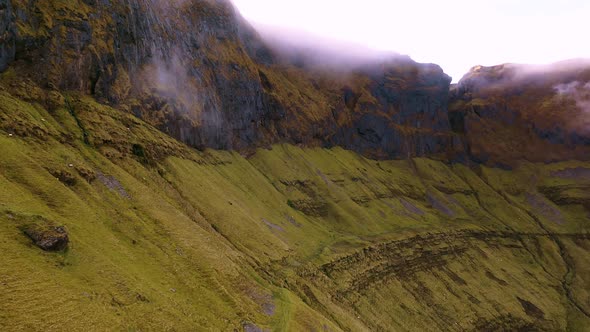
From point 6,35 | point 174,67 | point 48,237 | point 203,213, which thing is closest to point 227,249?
point 203,213

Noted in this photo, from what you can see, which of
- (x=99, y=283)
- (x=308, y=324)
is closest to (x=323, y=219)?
(x=308, y=324)

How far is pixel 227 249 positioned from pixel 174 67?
64.7 m

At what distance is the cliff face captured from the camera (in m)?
70.1

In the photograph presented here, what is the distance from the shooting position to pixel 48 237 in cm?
3578

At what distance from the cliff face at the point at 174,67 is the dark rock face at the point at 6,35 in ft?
0.95

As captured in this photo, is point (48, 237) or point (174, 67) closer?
point (48, 237)

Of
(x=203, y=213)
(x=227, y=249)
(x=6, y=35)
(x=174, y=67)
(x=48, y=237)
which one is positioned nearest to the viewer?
(x=48, y=237)

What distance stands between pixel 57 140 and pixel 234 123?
80.0m

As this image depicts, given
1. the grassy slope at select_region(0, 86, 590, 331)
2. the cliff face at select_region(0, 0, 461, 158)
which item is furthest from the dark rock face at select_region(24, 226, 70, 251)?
the cliff face at select_region(0, 0, 461, 158)

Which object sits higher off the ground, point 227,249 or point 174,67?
point 174,67

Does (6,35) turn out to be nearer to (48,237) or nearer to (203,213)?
(203,213)

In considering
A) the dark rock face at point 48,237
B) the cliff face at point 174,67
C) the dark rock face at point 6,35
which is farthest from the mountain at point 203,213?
the cliff face at point 174,67

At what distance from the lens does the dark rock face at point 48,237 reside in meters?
35.3

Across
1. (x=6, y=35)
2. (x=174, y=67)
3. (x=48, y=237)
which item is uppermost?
(x=6, y=35)
